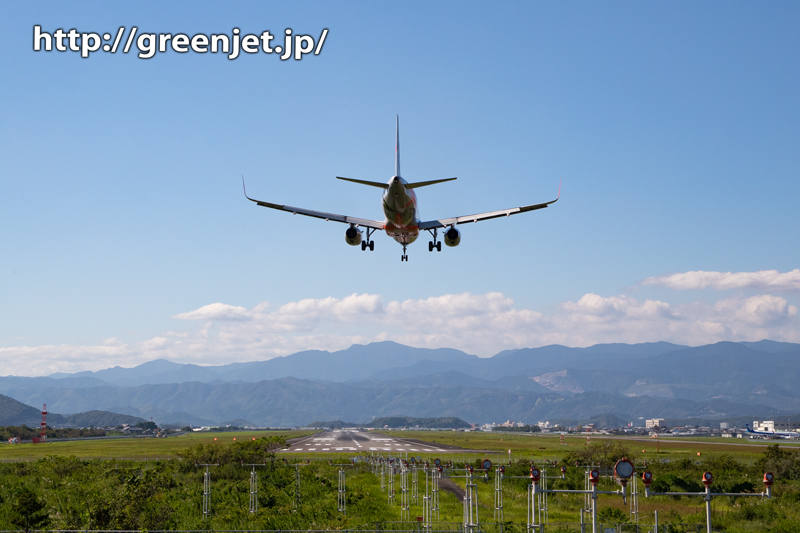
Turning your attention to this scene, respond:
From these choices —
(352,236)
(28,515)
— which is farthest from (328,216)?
(28,515)

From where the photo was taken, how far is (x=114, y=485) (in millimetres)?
45219

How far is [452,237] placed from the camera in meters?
43.7

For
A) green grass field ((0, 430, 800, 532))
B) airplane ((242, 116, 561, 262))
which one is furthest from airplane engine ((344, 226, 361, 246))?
green grass field ((0, 430, 800, 532))

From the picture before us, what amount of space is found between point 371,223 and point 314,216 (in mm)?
3651

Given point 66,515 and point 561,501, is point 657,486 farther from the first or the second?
point 66,515

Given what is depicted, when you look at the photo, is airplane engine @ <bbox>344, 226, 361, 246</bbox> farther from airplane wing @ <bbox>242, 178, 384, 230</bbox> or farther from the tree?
the tree

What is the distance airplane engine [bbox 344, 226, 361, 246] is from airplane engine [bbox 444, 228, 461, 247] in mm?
5687

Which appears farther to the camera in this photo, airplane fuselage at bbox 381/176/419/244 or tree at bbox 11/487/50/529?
airplane fuselage at bbox 381/176/419/244

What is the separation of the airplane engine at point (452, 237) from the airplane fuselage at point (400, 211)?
1946mm

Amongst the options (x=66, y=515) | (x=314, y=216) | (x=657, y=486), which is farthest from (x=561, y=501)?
(x=66, y=515)

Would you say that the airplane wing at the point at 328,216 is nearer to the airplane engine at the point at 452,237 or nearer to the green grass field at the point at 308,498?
the airplane engine at the point at 452,237

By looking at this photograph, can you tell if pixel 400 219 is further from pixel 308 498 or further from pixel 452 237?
pixel 308 498

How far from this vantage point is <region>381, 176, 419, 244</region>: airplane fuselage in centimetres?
3894

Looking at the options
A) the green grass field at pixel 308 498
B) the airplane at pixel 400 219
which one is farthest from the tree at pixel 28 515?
the airplane at pixel 400 219
